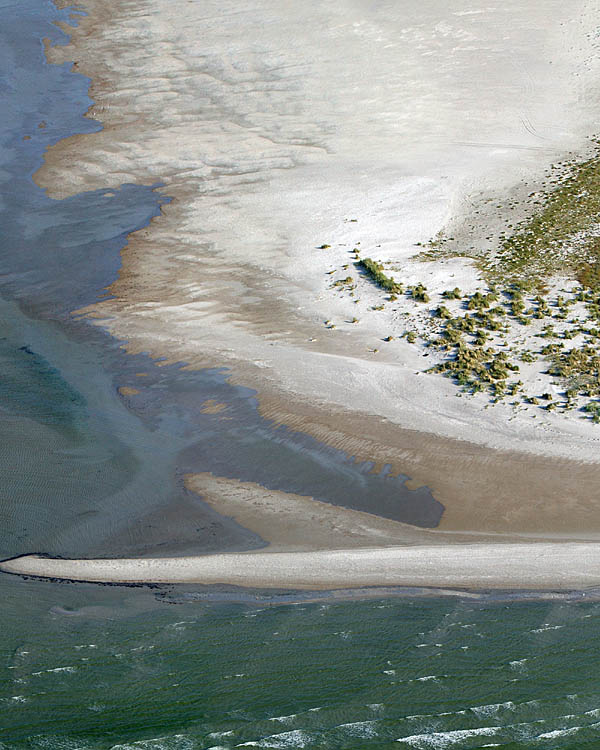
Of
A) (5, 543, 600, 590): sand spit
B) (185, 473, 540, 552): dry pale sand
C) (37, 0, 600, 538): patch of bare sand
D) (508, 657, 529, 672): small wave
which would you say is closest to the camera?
(508, 657, 529, 672): small wave

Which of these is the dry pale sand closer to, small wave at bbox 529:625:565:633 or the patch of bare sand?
the patch of bare sand

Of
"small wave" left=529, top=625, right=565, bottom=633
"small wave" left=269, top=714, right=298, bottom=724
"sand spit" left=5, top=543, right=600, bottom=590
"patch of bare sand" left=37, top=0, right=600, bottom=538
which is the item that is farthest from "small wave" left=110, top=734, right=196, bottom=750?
"patch of bare sand" left=37, top=0, right=600, bottom=538

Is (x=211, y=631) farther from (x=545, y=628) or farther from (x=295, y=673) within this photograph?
(x=545, y=628)

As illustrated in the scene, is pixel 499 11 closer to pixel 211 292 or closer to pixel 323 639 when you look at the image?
pixel 211 292

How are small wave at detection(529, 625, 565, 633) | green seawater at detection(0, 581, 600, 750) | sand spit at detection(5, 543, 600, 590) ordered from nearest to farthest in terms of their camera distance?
green seawater at detection(0, 581, 600, 750)
small wave at detection(529, 625, 565, 633)
sand spit at detection(5, 543, 600, 590)

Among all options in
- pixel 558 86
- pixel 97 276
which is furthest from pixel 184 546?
pixel 558 86
